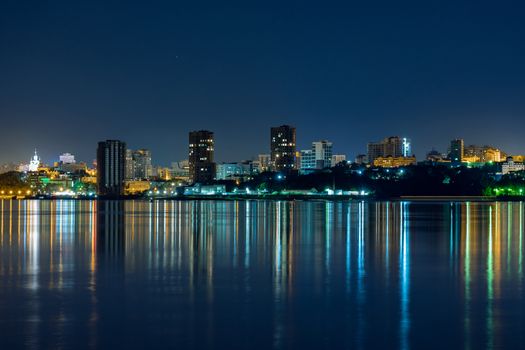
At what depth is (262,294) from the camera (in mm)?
13891

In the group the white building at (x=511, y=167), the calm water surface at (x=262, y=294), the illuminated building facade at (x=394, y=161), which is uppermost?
the illuminated building facade at (x=394, y=161)

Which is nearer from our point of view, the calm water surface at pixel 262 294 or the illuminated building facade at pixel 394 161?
the calm water surface at pixel 262 294

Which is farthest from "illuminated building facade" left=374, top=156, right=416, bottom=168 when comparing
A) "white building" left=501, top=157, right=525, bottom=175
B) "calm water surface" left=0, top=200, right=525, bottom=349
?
"calm water surface" left=0, top=200, right=525, bottom=349

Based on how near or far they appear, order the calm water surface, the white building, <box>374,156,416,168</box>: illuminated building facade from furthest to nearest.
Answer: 1. <box>374,156,416,168</box>: illuminated building facade
2. the white building
3. the calm water surface

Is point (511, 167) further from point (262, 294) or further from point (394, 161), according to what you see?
point (262, 294)

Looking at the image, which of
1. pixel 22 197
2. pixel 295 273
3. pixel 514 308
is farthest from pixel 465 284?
pixel 22 197

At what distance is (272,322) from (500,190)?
106 metres

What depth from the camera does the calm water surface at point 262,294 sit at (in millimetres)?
10297

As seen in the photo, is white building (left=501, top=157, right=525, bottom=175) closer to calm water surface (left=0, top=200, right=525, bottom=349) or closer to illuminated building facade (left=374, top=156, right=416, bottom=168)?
illuminated building facade (left=374, top=156, right=416, bottom=168)

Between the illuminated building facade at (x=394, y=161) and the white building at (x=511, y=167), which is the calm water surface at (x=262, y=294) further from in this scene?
the illuminated building facade at (x=394, y=161)

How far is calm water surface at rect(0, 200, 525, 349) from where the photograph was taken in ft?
33.8

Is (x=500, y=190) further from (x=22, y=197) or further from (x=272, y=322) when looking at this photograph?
(x=272, y=322)

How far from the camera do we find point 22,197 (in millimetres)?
150500

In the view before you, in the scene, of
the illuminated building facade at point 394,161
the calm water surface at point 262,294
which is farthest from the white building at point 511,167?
the calm water surface at point 262,294
